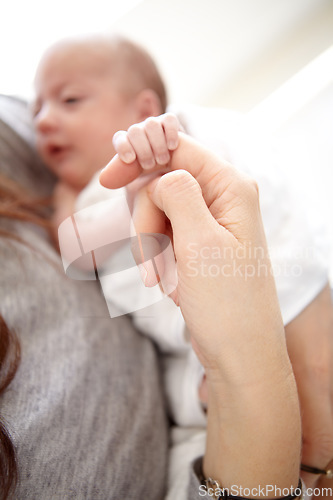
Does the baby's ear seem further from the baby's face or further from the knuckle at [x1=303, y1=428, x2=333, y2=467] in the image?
the knuckle at [x1=303, y1=428, x2=333, y2=467]

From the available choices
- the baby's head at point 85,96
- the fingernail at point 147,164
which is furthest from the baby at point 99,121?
the fingernail at point 147,164

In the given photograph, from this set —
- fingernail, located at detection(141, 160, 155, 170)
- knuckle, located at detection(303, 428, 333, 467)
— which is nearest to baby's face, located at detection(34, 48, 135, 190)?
fingernail, located at detection(141, 160, 155, 170)

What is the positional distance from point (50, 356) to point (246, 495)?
11.2 inches

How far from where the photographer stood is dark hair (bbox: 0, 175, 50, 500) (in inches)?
14.0

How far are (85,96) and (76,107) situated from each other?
2 cm

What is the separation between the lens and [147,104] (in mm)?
582

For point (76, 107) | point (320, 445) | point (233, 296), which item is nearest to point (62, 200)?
point (76, 107)

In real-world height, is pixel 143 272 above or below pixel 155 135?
below

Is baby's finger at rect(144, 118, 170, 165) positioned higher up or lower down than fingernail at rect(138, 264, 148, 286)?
higher up

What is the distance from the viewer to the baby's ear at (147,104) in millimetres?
543

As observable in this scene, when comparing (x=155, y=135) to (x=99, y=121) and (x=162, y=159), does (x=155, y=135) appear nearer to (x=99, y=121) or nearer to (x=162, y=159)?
(x=162, y=159)

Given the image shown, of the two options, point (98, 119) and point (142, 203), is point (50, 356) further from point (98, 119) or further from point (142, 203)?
point (98, 119)

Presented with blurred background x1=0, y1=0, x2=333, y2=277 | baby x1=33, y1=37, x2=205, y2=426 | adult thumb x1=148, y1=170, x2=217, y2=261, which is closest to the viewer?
adult thumb x1=148, y1=170, x2=217, y2=261

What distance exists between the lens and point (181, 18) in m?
0.78
